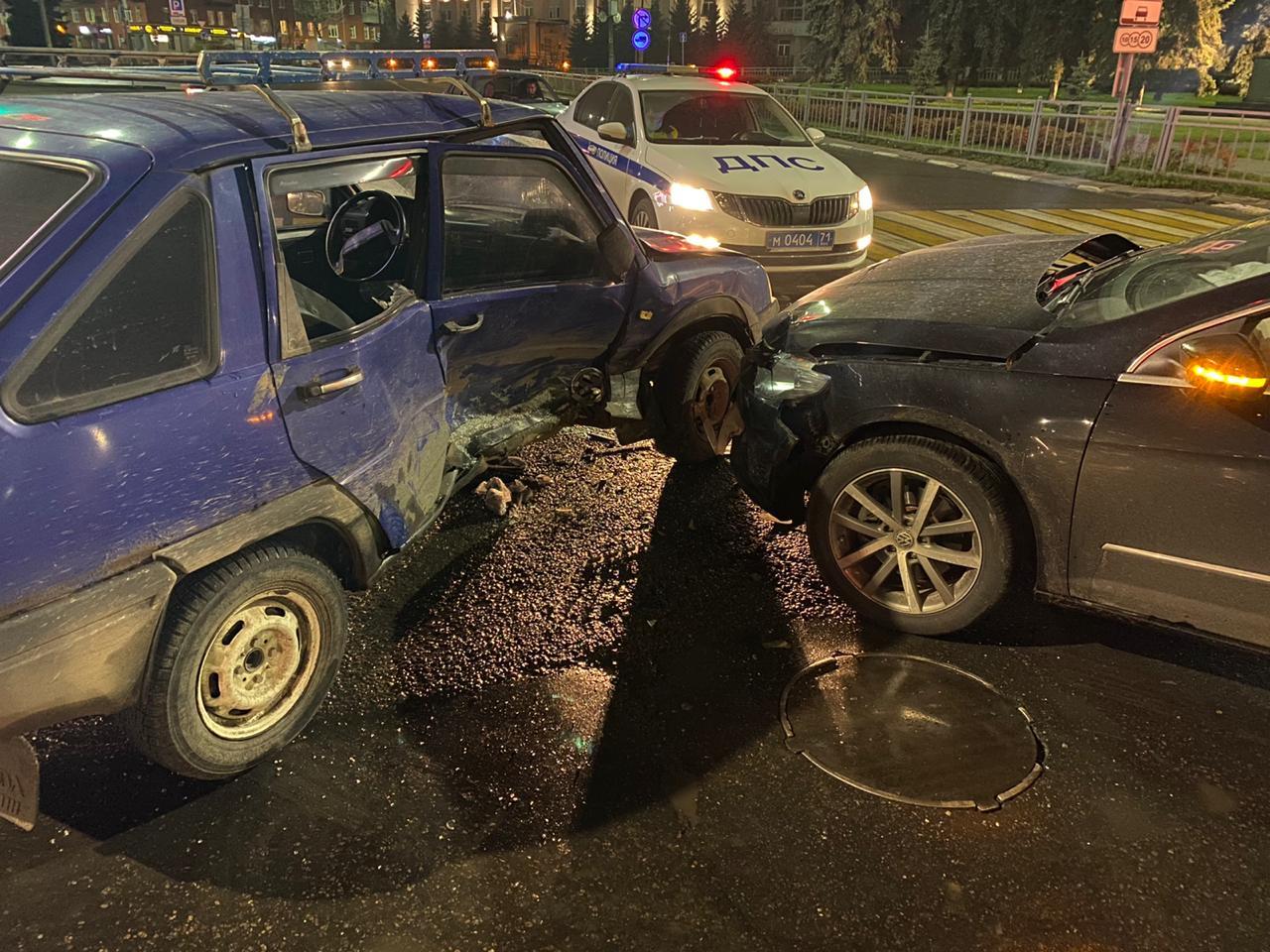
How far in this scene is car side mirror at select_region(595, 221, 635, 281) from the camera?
398cm

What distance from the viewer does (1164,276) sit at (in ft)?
10.7

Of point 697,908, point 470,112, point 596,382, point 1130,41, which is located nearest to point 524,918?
point 697,908

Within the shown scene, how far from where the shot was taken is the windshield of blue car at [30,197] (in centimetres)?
214

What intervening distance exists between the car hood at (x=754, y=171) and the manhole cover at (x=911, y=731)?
5.84 meters

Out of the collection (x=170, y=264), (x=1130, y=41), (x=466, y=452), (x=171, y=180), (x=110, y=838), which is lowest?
(x=110, y=838)

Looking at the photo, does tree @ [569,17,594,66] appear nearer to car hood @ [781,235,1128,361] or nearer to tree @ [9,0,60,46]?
tree @ [9,0,60,46]

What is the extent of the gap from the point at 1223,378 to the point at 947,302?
1026mm

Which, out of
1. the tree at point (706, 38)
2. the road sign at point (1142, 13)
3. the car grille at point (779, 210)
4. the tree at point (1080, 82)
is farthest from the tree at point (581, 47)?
the car grille at point (779, 210)

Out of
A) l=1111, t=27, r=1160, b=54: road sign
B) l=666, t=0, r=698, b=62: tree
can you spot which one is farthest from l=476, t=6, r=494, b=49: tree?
l=1111, t=27, r=1160, b=54: road sign

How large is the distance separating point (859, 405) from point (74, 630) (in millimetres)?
2476

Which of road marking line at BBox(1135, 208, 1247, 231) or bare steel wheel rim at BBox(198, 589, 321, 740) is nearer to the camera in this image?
bare steel wheel rim at BBox(198, 589, 321, 740)

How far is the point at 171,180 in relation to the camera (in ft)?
7.43

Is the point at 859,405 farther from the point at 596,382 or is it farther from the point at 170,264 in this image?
the point at 170,264

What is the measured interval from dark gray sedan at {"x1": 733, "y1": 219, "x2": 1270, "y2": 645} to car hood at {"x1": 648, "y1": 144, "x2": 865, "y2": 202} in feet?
14.9
